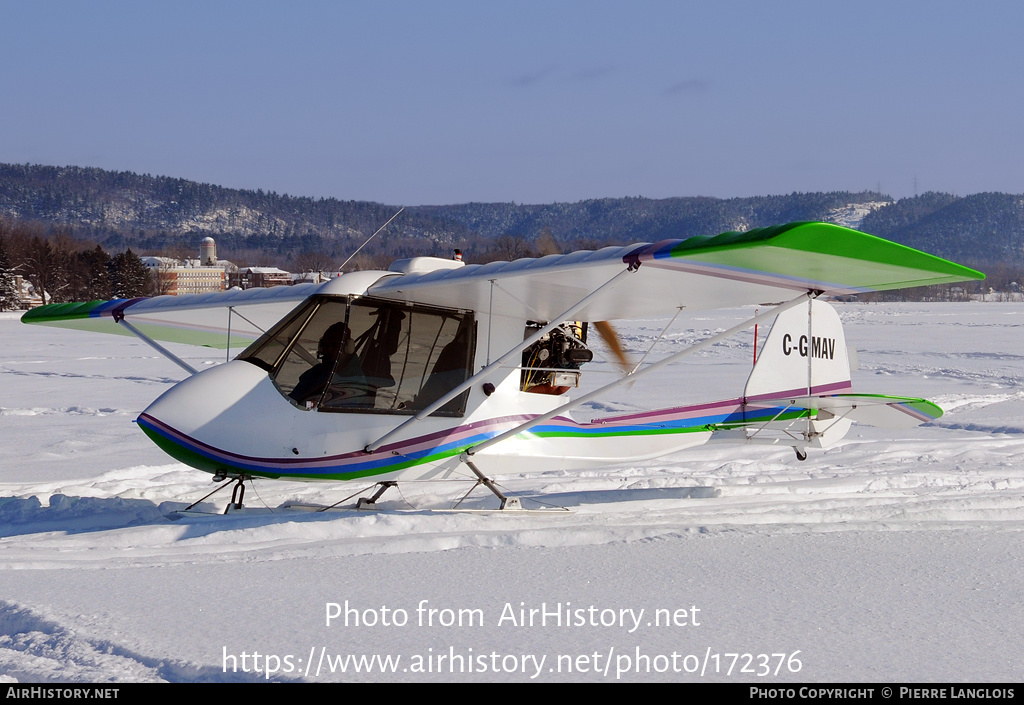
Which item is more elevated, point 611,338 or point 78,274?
point 611,338

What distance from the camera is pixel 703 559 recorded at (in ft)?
15.6

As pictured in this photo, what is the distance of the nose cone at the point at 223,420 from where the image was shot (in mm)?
6152

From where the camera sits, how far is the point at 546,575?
4.36 meters

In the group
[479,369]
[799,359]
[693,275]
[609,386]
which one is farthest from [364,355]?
[799,359]

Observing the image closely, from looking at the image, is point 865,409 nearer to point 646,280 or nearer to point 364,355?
point 646,280

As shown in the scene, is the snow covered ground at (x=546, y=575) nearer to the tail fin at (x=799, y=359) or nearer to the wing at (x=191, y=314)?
the tail fin at (x=799, y=359)

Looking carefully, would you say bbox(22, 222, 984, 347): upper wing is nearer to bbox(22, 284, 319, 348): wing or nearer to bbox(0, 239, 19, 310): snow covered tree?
bbox(22, 284, 319, 348): wing

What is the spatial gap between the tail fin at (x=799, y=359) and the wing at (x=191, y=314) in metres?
4.30

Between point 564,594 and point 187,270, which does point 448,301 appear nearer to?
point 564,594

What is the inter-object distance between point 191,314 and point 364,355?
3.00 m

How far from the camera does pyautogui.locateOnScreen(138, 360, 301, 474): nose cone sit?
242 inches

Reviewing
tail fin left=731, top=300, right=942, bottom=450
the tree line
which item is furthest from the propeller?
the tree line

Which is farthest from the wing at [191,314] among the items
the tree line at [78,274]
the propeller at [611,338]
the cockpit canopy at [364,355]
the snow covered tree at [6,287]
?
the tree line at [78,274]
